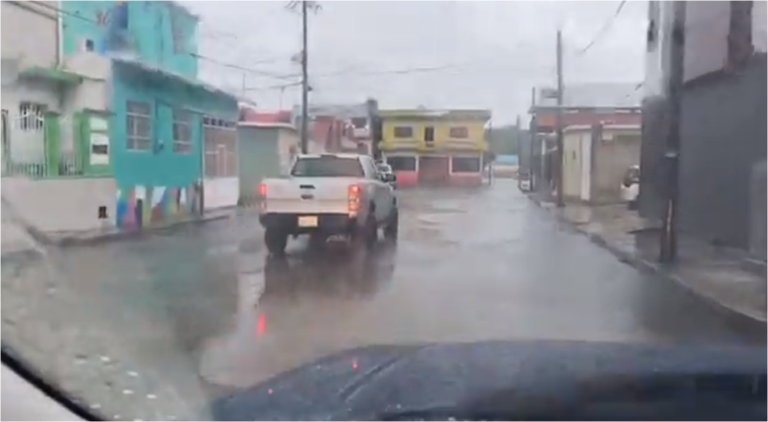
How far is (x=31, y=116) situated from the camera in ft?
17.1

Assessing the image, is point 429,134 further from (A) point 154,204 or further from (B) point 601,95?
(A) point 154,204

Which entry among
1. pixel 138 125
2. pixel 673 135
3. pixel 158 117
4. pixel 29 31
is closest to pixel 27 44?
pixel 29 31

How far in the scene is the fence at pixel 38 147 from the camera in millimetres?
4762

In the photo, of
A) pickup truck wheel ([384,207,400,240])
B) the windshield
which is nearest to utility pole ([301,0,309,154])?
the windshield

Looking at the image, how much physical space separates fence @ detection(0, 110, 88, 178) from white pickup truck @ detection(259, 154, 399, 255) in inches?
245

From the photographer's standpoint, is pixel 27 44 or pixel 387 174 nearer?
pixel 27 44

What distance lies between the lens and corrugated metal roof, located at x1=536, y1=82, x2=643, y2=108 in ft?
26.2

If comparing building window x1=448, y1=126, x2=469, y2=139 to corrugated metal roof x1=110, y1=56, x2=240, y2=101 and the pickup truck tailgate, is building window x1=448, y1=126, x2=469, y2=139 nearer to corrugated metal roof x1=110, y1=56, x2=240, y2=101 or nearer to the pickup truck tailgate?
corrugated metal roof x1=110, y1=56, x2=240, y2=101

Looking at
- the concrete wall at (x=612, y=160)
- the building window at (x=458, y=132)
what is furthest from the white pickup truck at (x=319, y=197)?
the building window at (x=458, y=132)

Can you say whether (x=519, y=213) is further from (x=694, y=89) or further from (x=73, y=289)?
(x=73, y=289)

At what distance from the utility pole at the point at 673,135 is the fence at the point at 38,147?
18.5 ft

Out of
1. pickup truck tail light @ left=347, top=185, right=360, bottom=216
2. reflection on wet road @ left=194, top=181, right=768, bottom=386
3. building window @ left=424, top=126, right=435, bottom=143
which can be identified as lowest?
reflection on wet road @ left=194, top=181, right=768, bottom=386

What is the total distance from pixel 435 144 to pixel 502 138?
1.86 metres

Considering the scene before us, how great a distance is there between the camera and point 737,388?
136 inches
